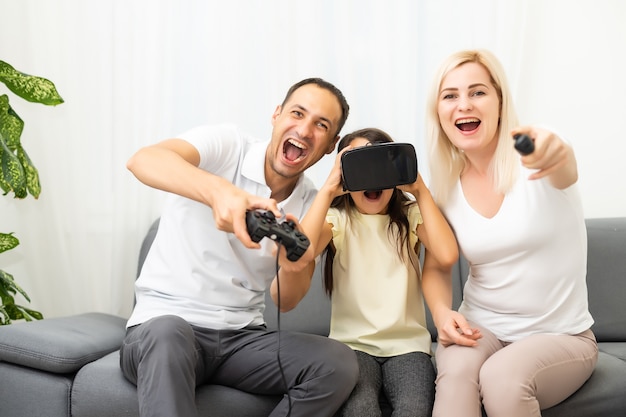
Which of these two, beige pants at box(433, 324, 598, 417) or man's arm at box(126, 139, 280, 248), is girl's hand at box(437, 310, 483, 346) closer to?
beige pants at box(433, 324, 598, 417)

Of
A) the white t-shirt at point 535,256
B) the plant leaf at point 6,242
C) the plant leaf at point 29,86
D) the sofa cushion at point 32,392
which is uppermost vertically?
the plant leaf at point 29,86

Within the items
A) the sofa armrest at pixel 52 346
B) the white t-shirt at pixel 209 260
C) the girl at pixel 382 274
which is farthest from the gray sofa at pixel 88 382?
the girl at pixel 382 274

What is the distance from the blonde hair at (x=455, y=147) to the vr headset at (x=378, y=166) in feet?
0.30

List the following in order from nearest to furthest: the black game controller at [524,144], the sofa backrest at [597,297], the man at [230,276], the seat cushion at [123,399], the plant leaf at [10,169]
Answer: the black game controller at [524,144] → the man at [230,276] → the seat cushion at [123,399] → the plant leaf at [10,169] → the sofa backrest at [597,297]

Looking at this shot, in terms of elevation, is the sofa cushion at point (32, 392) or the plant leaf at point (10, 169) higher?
the plant leaf at point (10, 169)

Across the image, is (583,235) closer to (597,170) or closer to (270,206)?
(270,206)

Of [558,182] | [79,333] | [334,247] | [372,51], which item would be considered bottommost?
[79,333]

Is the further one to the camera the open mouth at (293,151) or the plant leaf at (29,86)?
the plant leaf at (29,86)

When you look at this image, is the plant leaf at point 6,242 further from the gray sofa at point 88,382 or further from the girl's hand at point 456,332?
the girl's hand at point 456,332

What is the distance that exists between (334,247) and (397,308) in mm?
238

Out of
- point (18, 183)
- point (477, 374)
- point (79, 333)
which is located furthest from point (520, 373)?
point (18, 183)

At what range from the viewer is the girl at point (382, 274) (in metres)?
1.66

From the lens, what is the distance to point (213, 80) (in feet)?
8.46

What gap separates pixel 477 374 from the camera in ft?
5.07
